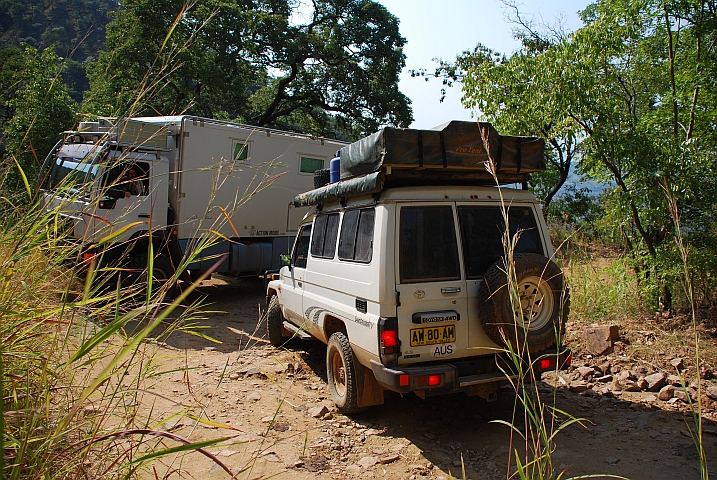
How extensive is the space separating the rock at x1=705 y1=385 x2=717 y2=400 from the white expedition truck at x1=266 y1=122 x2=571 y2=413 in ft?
6.06

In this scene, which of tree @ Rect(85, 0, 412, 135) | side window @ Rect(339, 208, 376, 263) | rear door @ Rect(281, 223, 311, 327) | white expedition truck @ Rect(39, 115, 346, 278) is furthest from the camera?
tree @ Rect(85, 0, 412, 135)

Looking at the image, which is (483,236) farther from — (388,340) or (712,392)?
(712,392)

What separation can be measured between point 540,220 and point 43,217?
12.9 ft

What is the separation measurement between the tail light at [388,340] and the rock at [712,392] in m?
3.37

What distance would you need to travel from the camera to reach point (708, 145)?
6.52 meters

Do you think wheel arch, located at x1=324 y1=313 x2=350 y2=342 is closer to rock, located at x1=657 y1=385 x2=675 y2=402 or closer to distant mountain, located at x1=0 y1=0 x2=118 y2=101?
rock, located at x1=657 y1=385 x2=675 y2=402

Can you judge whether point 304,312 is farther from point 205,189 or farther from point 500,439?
point 205,189

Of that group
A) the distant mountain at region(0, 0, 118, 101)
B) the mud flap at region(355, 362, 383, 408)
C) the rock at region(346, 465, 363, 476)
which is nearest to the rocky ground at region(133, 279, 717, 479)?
the rock at region(346, 465, 363, 476)

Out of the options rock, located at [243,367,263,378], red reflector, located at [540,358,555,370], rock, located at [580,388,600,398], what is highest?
red reflector, located at [540,358,555,370]

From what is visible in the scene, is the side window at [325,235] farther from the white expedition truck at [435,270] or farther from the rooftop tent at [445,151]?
the rooftop tent at [445,151]

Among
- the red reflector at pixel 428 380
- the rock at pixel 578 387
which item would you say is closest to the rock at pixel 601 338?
the rock at pixel 578 387

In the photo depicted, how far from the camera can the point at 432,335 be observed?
4012mm

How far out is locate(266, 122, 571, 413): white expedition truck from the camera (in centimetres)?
394

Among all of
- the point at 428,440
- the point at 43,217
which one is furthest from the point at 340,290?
the point at 43,217
